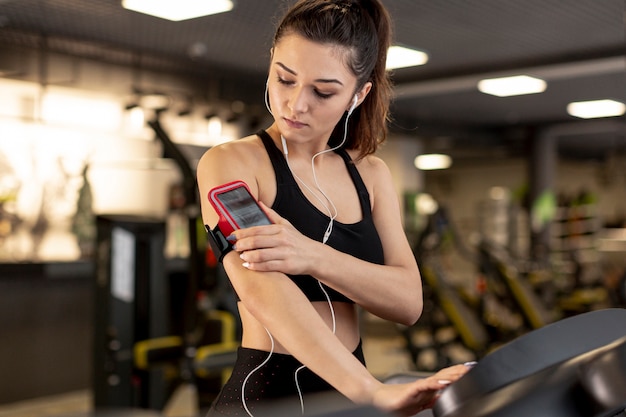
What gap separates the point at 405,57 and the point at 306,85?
6620 millimetres

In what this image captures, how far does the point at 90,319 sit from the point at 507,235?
336 inches

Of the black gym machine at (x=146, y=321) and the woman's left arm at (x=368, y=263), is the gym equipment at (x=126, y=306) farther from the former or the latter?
the woman's left arm at (x=368, y=263)

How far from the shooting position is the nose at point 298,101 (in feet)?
3.36

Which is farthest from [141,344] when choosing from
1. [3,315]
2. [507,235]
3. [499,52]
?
[507,235]

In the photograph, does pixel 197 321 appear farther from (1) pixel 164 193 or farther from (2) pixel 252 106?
(2) pixel 252 106

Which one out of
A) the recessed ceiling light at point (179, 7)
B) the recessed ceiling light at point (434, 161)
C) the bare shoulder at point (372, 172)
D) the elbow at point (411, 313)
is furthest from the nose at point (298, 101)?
the recessed ceiling light at point (434, 161)

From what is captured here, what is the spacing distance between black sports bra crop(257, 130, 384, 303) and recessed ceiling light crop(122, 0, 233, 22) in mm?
4792

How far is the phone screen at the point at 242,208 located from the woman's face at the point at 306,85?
17 centimetres

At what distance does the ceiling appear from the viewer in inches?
236

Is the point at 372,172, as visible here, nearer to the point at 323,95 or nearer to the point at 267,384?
the point at 323,95

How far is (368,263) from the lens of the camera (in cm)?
108

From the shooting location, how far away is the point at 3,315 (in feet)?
18.8

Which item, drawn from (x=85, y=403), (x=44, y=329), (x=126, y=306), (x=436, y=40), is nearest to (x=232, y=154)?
(x=126, y=306)

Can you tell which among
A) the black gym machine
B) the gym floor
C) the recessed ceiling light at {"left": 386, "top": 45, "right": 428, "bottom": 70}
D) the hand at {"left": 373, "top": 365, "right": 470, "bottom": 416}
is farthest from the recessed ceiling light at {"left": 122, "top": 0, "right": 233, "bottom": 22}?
the hand at {"left": 373, "top": 365, "right": 470, "bottom": 416}
